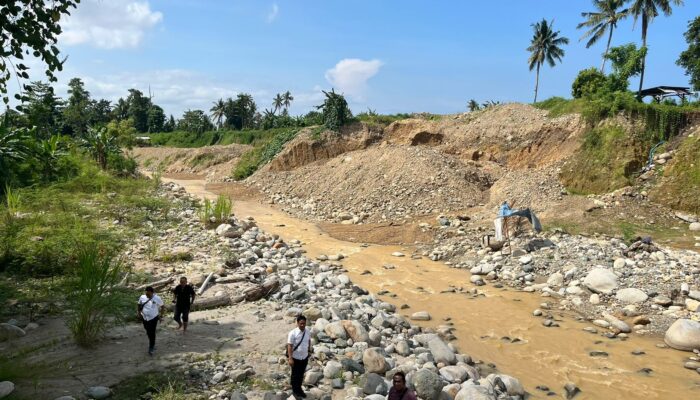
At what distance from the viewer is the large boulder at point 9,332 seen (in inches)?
249

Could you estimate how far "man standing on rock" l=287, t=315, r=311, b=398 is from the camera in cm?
524

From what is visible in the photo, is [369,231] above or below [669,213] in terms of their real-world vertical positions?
below

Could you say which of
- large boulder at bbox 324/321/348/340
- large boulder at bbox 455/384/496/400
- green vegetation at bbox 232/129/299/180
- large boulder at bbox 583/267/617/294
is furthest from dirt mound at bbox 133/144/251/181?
large boulder at bbox 455/384/496/400

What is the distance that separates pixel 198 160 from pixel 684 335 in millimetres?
43194

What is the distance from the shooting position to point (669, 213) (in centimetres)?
1477

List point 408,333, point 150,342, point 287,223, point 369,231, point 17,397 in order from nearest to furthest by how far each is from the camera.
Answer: point 17,397 → point 150,342 → point 408,333 → point 369,231 → point 287,223

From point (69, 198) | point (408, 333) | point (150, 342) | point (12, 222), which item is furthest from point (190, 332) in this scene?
point (69, 198)

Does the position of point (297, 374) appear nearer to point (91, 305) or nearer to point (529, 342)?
point (91, 305)

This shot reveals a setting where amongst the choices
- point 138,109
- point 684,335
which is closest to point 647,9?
point 684,335

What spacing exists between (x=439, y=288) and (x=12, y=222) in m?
10.7

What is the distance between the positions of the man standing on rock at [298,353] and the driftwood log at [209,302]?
3555 mm

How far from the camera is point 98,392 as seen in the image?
16.4ft

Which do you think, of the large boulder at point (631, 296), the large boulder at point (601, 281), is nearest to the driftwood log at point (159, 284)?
the large boulder at point (601, 281)

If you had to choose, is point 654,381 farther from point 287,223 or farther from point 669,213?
point 287,223
